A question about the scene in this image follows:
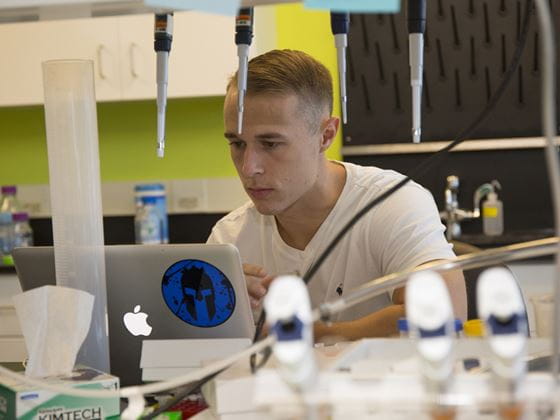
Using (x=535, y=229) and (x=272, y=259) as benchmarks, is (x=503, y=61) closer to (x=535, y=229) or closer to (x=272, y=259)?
(x=535, y=229)


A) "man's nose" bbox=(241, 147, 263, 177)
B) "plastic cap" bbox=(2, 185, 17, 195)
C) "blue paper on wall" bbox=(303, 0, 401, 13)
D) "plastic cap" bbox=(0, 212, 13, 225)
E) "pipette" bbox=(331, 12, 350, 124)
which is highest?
"pipette" bbox=(331, 12, 350, 124)

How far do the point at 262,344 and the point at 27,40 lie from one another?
→ 3.23 m

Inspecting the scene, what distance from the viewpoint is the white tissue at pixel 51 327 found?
4.08ft

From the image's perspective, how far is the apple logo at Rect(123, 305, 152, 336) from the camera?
4.83 ft

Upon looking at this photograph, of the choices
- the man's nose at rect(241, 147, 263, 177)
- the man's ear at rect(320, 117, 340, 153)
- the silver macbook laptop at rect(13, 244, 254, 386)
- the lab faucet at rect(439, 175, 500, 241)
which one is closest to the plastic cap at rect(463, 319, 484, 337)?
the silver macbook laptop at rect(13, 244, 254, 386)

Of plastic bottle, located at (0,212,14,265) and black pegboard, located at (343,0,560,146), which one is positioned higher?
black pegboard, located at (343,0,560,146)

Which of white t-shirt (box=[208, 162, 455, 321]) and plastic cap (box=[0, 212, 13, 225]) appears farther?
plastic cap (box=[0, 212, 13, 225])

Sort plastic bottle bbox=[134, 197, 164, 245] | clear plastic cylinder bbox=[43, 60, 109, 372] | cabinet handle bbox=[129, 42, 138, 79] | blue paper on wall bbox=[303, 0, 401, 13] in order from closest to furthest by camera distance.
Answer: blue paper on wall bbox=[303, 0, 401, 13], clear plastic cylinder bbox=[43, 60, 109, 372], cabinet handle bbox=[129, 42, 138, 79], plastic bottle bbox=[134, 197, 164, 245]

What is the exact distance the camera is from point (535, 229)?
373 centimetres

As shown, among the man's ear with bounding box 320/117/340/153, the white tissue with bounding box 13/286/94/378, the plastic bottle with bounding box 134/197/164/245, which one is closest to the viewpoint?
the white tissue with bounding box 13/286/94/378

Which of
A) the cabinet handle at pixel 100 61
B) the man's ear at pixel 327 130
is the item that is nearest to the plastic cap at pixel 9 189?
the cabinet handle at pixel 100 61

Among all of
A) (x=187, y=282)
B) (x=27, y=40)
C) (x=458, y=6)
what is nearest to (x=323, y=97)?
(x=187, y=282)

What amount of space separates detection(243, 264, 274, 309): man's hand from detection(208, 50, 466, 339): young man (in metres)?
0.17

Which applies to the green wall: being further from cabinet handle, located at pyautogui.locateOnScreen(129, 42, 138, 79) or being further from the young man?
the young man
